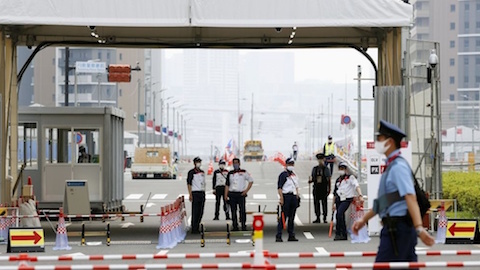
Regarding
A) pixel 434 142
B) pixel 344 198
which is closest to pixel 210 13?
pixel 344 198

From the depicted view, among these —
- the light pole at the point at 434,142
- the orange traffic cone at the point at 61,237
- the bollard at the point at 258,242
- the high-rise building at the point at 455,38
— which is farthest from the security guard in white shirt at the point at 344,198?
the high-rise building at the point at 455,38

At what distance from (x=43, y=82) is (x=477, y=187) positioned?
428 feet

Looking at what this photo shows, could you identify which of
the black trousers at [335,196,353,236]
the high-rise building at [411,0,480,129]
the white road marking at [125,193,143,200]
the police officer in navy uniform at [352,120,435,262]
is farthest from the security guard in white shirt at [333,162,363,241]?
the high-rise building at [411,0,480,129]

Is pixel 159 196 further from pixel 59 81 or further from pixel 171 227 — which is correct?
pixel 59 81

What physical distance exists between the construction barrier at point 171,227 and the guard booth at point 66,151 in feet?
18.3

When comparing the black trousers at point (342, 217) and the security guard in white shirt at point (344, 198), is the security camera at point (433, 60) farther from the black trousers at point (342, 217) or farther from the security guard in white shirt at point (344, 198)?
the black trousers at point (342, 217)

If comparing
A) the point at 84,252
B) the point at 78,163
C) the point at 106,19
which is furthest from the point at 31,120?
the point at 84,252

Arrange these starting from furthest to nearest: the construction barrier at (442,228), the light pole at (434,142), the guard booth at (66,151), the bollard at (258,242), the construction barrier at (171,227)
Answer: the guard booth at (66,151), the light pole at (434,142), the construction barrier at (442,228), the construction barrier at (171,227), the bollard at (258,242)

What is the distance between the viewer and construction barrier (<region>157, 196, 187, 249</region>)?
22.7 meters

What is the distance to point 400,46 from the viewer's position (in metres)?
25.6

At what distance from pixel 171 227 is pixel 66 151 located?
28.0 ft

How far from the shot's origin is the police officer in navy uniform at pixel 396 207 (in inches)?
395

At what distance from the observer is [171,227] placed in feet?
76.1

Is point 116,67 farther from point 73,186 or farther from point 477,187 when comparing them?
point 477,187
